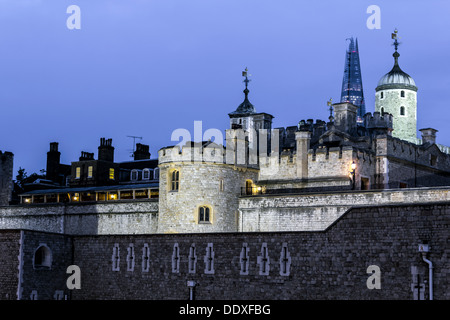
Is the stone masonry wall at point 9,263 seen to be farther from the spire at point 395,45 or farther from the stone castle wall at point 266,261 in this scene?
the spire at point 395,45

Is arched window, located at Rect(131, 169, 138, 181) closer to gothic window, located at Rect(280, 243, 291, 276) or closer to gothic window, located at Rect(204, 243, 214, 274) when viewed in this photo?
gothic window, located at Rect(204, 243, 214, 274)

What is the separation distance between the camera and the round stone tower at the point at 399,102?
79062 millimetres

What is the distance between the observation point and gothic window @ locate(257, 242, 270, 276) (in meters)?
42.0

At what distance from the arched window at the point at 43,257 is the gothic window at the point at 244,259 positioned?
12658 millimetres

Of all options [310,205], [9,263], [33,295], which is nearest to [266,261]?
[310,205]

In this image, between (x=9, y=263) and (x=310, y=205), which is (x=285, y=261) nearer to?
(x=310, y=205)

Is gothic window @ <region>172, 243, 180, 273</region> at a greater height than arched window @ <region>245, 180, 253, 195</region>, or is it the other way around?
arched window @ <region>245, 180, 253, 195</region>

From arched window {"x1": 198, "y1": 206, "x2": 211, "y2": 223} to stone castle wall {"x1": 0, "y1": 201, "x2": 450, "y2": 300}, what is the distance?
5.24 m

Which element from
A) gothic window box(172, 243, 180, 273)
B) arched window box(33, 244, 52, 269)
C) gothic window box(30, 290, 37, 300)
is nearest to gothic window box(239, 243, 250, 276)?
gothic window box(172, 243, 180, 273)

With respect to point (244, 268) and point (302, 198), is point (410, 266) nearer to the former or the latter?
point (244, 268)
